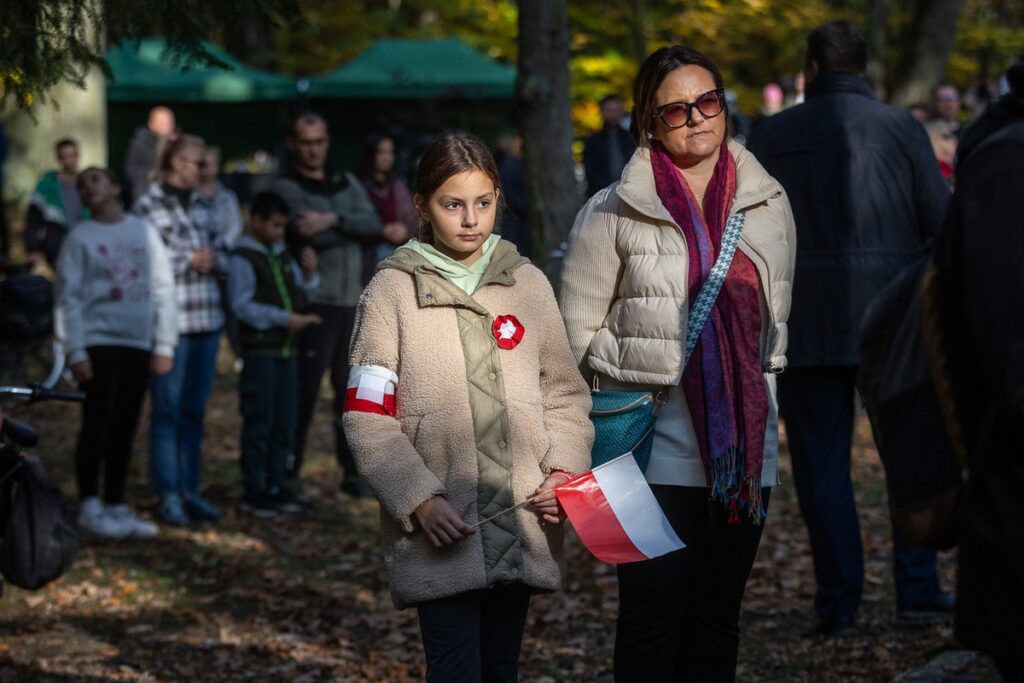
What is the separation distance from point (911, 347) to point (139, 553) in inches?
261

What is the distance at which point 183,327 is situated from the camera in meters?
9.26

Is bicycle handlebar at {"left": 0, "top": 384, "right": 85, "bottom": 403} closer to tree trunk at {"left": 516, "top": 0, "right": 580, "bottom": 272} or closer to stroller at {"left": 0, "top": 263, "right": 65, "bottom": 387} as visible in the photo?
stroller at {"left": 0, "top": 263, "right": 65, "bottom": 387}

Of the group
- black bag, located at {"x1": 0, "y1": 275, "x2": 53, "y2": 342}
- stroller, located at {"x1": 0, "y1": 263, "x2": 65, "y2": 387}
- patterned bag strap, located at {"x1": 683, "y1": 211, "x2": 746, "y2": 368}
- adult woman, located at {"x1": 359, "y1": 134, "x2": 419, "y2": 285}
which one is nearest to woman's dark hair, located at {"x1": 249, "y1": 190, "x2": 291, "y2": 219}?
adult woman, located at {"x1": 359, "y1": 134, "x2": 419, "y2": 285}

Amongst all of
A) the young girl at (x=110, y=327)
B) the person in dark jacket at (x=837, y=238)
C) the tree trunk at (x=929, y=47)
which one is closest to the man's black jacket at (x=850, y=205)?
the person in dark jacket at (x=837, y=238)

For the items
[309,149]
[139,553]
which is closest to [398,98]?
[309,149]

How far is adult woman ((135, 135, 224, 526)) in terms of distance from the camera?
30.5ft

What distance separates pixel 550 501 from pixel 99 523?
18.3 ft

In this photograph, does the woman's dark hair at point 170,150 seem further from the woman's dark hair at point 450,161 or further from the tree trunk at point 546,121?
the woman's dark hair at point 450,161

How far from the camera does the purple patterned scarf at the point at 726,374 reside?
438 cm

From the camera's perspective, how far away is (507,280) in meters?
4.12

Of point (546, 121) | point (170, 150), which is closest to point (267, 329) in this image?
point (170, 150)

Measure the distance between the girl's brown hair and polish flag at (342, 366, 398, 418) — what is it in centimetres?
579

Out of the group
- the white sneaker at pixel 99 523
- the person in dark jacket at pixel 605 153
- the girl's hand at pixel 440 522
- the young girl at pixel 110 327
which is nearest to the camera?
the girl's hand at pixel 440 522

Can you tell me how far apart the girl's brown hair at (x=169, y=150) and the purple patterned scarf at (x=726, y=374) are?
18.2ft
